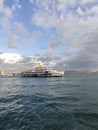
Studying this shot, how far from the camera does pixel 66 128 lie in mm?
15047

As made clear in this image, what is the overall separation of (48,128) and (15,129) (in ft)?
9.15

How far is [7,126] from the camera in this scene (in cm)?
1566

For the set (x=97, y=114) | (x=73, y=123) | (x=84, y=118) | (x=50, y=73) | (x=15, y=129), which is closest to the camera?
(x=15, y=129)

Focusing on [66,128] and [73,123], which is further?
[73,123]

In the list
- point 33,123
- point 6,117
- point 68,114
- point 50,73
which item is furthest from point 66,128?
point 50,73

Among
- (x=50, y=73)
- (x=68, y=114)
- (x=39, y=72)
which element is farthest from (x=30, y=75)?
(x=68, y=114)

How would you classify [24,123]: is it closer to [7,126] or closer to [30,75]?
[7,126]

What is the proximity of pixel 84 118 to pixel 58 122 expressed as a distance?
2.96 m

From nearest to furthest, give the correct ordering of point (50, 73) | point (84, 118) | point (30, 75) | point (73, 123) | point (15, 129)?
point (15, 129)
point (73, 123)
point (84, 118)
point (50, 73)
point (30, 75)

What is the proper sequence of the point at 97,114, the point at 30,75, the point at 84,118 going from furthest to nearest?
1. the point at 30,75
2. the point at 97,114
3. the point at 84,118

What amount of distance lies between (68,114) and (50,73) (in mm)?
151480

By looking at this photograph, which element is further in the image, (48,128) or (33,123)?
(33,123)

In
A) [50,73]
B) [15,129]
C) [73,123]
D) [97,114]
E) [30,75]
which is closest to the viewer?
[15,129]

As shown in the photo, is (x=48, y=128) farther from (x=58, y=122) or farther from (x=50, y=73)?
(x=50, y=73)
